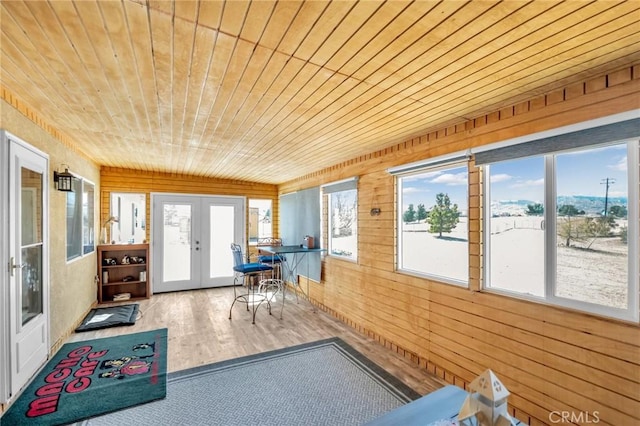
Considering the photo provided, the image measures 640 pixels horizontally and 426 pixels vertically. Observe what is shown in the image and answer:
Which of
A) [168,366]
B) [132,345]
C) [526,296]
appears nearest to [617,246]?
[526,296]

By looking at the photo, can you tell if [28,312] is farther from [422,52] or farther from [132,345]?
[422,52]

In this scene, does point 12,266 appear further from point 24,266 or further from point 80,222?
point 80,222

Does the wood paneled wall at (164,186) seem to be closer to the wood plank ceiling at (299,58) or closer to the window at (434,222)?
the wood plank ceiling at (299,58)

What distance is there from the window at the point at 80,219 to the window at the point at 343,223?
11.9 feet

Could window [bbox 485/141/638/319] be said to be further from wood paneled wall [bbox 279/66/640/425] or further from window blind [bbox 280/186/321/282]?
window blind [bbox 280/186/321/282]

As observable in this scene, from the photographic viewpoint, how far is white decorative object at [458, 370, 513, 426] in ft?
4.04

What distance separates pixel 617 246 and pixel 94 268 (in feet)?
21.8

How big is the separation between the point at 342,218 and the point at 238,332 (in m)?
2.30

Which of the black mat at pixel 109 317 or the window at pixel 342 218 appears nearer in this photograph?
the black mat at pixel 109 317

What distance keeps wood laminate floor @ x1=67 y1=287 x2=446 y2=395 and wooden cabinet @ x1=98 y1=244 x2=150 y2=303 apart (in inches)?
17.3

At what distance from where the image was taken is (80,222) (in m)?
4.10

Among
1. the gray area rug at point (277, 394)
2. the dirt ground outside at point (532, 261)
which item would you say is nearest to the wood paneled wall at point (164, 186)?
the gray area rug at point (277, 394)

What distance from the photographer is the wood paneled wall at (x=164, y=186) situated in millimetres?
5547

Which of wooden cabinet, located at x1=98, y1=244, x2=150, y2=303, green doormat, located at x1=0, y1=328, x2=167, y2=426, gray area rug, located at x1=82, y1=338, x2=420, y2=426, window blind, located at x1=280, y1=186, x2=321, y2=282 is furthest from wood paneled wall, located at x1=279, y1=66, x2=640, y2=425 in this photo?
wooden cabinet, located at x1=98, y1=244, x2=150, y2=303
